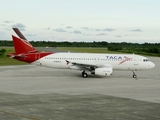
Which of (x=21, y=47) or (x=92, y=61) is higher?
(x=21, y=47)

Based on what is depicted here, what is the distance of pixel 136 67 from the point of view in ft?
136

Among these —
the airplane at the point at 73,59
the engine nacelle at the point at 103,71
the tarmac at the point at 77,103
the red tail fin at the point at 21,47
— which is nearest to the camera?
the tarmac at the point at 77,103

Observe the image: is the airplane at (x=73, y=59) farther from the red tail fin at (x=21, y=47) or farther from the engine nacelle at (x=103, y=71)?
the engine nacelle at (x=103, y=71)

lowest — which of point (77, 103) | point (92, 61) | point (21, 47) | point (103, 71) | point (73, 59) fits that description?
point (77, 103)

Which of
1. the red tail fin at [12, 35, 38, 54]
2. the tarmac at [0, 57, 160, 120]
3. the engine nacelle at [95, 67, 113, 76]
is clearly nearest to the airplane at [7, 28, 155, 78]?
the red tail fin at [12, 35, 38, 54]

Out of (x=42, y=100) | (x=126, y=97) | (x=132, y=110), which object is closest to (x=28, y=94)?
(x=42, y=100)

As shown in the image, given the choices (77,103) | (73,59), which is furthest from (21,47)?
(77,103)

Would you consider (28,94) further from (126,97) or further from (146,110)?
(146,110)

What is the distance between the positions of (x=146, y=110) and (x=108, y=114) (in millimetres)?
2806

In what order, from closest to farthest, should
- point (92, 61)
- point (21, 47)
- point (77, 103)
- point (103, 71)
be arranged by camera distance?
point (77, 103), point (103, 71), point (92, 61), point (21, 47)

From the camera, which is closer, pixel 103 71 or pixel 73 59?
pixel 103 71

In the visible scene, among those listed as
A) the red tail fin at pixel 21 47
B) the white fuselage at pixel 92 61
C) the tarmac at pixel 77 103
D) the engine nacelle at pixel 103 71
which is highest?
the red tail fin at pixel 21 47

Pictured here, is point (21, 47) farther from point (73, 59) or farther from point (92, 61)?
point (92, 61)

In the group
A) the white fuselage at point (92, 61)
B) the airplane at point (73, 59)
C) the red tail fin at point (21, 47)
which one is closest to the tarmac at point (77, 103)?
the airplane at point (73, 59)
